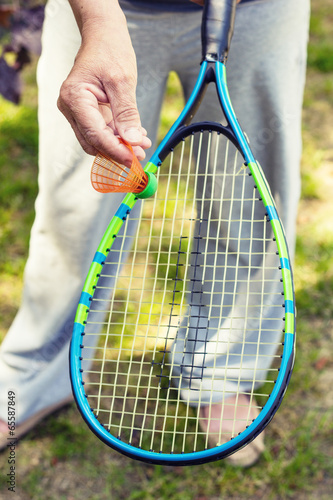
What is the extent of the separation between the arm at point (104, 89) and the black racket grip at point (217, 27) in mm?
211

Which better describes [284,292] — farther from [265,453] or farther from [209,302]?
[265,453]

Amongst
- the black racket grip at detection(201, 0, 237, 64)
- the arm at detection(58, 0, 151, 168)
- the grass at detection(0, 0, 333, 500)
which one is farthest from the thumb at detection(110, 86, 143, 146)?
the grass at detection(0, 0, 333, 500)

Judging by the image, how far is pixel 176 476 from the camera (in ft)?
5.26

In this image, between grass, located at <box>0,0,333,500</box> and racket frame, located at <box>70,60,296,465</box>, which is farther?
grass, located at <box>0,0,333,500</box>

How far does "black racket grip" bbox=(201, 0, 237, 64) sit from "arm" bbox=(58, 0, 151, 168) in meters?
0.21

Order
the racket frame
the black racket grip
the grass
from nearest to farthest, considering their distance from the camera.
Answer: the racket frame
the black racket grip
the grass

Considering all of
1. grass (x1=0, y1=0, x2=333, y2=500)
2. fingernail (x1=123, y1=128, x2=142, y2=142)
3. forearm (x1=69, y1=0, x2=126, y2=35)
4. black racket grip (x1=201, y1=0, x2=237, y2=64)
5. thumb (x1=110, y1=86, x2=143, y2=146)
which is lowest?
grass (x1=0, y1=0, x2=333, y2=500)

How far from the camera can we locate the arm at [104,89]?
100 centimetres

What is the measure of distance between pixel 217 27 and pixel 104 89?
33 cm

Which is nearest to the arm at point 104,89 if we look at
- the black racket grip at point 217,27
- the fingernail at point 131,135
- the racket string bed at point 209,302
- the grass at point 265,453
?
the fingernail at point 131,135

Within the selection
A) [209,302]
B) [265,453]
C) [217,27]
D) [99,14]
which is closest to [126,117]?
[99,14]

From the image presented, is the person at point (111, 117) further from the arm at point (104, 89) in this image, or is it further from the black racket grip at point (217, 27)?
the black racket grip at point (217, 27)

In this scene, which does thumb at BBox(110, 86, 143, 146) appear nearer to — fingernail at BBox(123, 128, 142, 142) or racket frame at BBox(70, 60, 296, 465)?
fingernail at BBox(123, 128, 142, 142)

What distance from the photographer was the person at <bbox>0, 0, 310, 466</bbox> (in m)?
1.32
